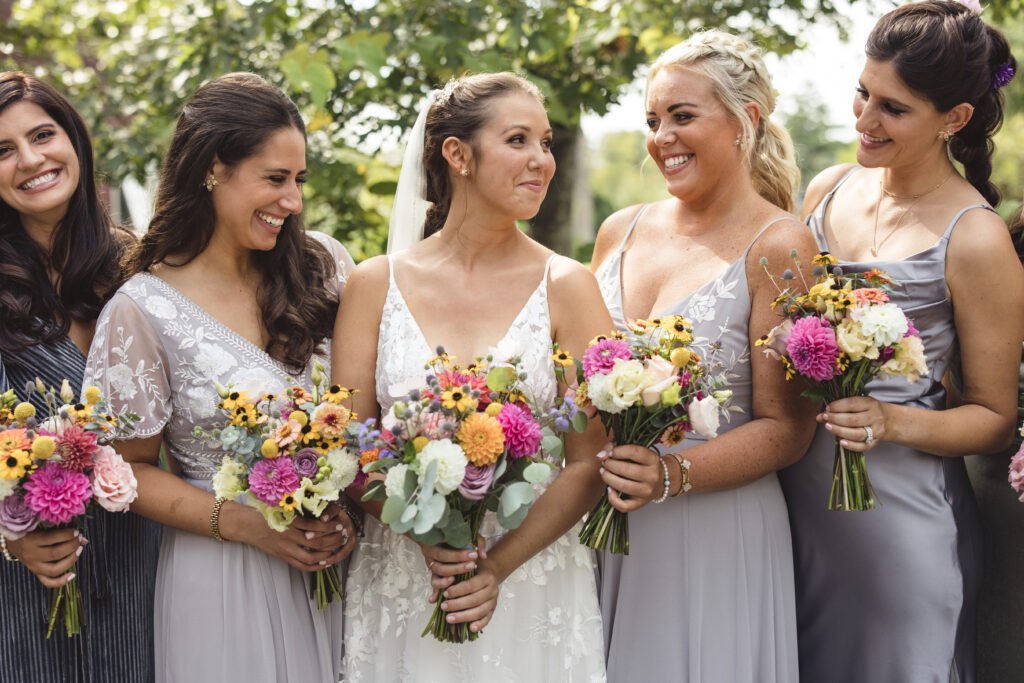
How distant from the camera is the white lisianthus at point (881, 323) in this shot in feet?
10.7

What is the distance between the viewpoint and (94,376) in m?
3.71

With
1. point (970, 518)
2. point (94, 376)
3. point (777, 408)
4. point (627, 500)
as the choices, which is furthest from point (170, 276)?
point (970, 518)

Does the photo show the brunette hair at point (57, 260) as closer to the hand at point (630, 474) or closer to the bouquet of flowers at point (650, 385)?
the bouquet of flowers at point (650, 385)

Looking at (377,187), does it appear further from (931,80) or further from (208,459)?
(931,80)

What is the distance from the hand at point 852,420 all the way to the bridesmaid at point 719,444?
39 cm

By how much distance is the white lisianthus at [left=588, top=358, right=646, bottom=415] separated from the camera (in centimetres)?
320

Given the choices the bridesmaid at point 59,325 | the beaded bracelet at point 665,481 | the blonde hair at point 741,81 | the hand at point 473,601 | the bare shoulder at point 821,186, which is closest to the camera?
the hand at point 473,601

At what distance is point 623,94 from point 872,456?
338cm

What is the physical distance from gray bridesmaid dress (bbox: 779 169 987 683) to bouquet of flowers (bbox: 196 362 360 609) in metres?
1.98

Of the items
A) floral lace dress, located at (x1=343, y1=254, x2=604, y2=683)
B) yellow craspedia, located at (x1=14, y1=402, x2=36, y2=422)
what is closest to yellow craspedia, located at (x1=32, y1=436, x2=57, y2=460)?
yellow craspedia, located at (x1=14, y1=402, x2=36, y2=422)

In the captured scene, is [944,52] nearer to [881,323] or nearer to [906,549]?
[881,323]

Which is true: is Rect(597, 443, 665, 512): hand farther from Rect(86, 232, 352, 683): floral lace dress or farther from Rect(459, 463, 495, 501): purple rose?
Rect(86, 232, 352, 683): floral lace dress

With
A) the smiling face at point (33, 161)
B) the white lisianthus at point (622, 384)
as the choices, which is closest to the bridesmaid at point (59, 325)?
the smiling face at point (33, 161)

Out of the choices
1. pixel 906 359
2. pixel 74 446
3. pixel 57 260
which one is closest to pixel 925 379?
pixel 906 359
